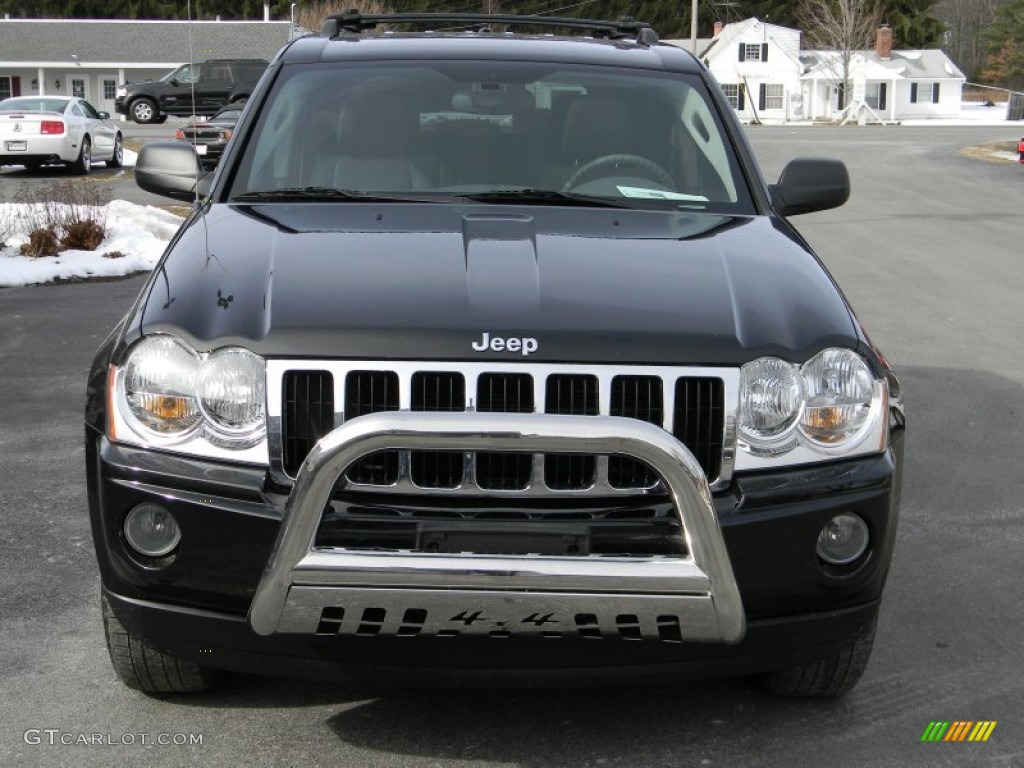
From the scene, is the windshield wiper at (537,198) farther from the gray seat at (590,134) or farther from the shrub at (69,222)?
the shrub at (69,222)

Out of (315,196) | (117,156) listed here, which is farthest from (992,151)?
(315,196)

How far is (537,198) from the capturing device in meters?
4.48

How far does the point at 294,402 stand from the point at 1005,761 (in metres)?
1.98

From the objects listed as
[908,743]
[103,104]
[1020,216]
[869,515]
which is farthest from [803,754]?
[103,104]

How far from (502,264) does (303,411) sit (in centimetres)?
70

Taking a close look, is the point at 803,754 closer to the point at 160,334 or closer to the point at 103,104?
the point at 160,334

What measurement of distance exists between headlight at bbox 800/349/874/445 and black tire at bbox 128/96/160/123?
1941 inches

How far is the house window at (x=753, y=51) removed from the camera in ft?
268

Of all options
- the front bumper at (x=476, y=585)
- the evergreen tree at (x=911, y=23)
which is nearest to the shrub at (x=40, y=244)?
the front bumper at (x=476, y=585)

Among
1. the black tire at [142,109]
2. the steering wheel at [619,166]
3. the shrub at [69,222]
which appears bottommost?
the black tire at [142,109]

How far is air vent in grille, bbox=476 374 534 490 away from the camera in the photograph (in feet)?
10.5

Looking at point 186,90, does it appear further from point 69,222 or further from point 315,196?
point 315,196

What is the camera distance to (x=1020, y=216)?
1902 cm

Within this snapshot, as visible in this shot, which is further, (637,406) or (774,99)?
(774,99)
